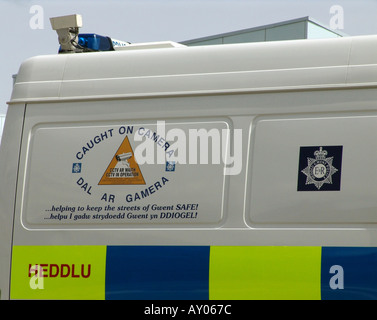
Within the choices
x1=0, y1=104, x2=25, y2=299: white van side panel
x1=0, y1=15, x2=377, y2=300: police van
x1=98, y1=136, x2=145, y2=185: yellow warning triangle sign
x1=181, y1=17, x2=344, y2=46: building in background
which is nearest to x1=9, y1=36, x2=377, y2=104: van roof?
x1=0, y1=15, x2=377, y2=300: police van

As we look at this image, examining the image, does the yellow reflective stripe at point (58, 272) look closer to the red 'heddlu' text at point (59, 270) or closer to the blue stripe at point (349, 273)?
the red 'heddlu' text at point (59, 270)

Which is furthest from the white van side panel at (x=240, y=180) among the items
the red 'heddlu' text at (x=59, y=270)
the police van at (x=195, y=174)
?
the red 'heddlu' text at (x=59, y=270)

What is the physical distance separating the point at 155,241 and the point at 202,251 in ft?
0.95

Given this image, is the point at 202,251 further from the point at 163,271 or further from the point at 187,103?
the point at 187,103

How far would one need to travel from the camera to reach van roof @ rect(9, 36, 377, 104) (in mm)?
3832

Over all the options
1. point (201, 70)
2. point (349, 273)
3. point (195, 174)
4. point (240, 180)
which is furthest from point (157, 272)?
point (201, 70)

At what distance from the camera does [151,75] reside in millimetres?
4148

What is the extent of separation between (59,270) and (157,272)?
633mm

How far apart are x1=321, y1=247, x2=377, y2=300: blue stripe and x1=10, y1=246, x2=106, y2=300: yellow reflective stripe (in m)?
1.29

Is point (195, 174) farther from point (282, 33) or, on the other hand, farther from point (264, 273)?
point (282, 33)

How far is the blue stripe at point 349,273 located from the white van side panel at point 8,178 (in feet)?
6.29

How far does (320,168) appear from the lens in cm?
372

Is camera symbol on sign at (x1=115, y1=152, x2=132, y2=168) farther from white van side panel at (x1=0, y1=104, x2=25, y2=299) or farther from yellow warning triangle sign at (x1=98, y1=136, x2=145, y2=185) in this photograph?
white van side panel at (x1=0, y1=104, x2=25, y2=299)

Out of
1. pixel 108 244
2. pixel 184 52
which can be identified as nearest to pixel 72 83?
pixel 184 52
